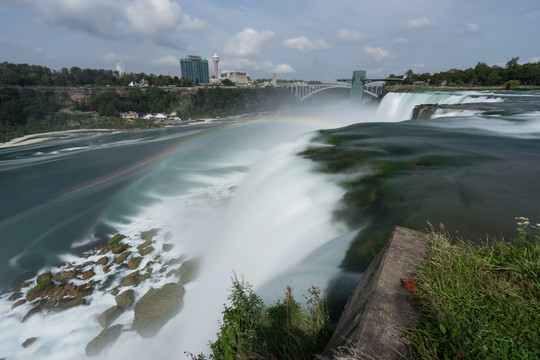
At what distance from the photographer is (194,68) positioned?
187375mm

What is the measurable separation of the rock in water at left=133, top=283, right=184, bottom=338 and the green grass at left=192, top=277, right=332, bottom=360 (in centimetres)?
491

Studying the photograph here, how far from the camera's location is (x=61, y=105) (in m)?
69.0

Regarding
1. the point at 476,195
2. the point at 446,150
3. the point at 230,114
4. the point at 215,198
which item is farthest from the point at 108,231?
the point at 230,114

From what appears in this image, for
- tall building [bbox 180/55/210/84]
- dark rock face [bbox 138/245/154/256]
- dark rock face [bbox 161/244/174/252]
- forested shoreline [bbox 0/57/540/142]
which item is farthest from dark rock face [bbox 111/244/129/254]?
tall building [bbox 180/55/210/84]

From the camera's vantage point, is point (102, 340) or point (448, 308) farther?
point (102, 340)

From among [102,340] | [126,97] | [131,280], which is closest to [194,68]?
[126,97]

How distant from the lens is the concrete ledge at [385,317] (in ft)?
7.45

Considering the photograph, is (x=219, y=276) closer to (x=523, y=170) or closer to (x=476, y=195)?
(x=476, y=195)

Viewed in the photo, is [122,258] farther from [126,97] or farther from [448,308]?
[126,97]

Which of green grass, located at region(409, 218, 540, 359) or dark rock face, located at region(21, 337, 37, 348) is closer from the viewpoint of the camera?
green grass, located at region(409, 218, 540, 359)

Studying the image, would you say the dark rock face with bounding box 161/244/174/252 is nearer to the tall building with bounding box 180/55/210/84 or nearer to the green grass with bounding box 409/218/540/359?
the green grass with bounding box 409/218/540/359

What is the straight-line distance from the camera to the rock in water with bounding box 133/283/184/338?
7789 millimetres

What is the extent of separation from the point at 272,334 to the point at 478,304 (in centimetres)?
268

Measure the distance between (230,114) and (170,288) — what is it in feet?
262
